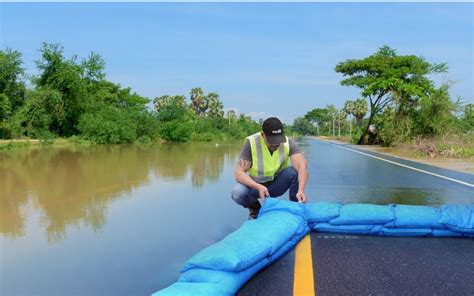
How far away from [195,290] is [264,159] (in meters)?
2.71

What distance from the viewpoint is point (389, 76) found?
32.8 m

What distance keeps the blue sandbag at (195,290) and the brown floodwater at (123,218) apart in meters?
0.85

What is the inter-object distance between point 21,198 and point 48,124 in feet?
95.5

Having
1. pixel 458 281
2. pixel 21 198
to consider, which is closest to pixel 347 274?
pixel 458 281

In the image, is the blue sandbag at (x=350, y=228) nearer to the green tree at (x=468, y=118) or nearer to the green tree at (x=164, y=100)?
the green tree at (x=468, y=118)

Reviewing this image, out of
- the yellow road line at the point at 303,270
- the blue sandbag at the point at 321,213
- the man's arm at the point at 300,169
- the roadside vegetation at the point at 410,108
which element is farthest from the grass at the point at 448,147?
the yellow road line at the point at 303,270

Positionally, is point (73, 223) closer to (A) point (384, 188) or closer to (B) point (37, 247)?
(B) point (37, 247)

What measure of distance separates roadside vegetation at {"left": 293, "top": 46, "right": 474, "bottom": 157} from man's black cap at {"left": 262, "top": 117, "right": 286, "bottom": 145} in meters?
17.6

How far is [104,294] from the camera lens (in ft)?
11.1

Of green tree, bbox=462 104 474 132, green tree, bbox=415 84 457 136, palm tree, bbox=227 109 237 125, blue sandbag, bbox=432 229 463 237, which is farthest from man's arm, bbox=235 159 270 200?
palm tree, bbox=227 109 237 125

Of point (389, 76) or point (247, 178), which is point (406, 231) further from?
point (389, 76)

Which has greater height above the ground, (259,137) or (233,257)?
(259,137)

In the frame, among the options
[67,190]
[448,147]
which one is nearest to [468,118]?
[448,147]

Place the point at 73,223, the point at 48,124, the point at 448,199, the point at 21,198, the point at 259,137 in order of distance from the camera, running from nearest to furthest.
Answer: the point at 259,137
the point at 73,223
the point at 448,199
the point at 21,198
the point at 48,124
